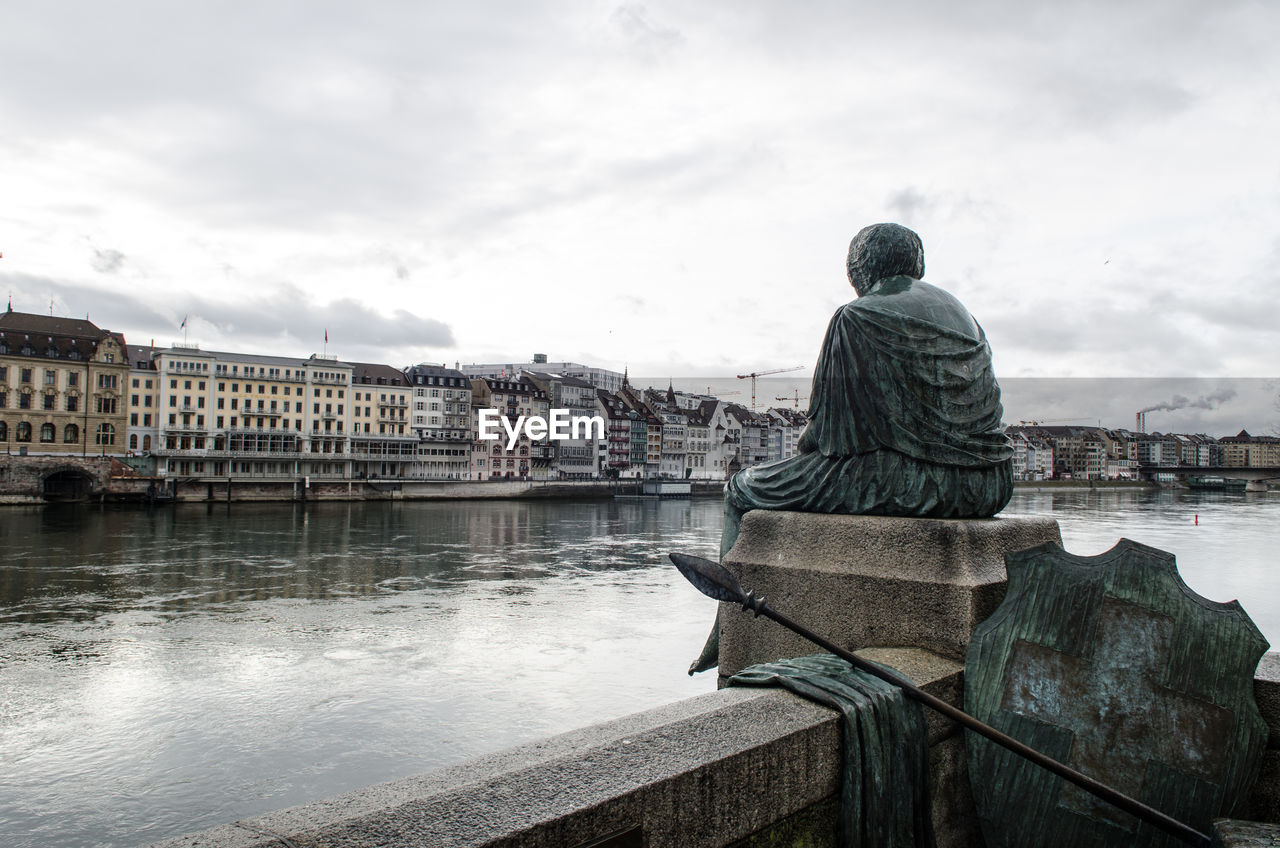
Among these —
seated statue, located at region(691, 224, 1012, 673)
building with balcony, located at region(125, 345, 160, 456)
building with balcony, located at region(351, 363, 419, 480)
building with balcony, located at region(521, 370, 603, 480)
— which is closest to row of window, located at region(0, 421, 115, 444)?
building with balcony, located at region(125, 345, 160, 456)

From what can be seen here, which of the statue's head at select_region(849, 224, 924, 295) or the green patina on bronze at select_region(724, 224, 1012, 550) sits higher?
the statue's head at select_region(849, 224, 924, 295)

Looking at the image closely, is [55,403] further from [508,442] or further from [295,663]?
[295,663]

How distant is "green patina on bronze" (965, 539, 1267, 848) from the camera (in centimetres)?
298

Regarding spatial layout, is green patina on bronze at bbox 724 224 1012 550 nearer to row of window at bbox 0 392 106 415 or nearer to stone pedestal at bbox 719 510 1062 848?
stone pedestal at bbox 719 510 1062 848

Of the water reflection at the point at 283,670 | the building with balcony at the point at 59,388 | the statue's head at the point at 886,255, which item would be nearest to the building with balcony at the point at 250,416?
the building with balcony at the point at 59,388

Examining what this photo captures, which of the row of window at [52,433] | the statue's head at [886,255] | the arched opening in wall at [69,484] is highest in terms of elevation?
the statue's head at [886,255]

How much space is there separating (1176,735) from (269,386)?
85.5 metres

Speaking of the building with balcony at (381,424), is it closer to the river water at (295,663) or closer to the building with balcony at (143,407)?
the building with balcony at (143,407)

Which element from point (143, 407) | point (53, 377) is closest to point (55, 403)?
point (53, 377)

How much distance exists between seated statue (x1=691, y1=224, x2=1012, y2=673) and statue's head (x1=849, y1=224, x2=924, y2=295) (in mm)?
193

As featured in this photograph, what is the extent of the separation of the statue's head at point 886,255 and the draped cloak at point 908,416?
28 cm

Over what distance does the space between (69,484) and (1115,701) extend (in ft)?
249

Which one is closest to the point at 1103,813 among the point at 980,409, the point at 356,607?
the point at 980,409

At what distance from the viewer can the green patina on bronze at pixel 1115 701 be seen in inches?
117
